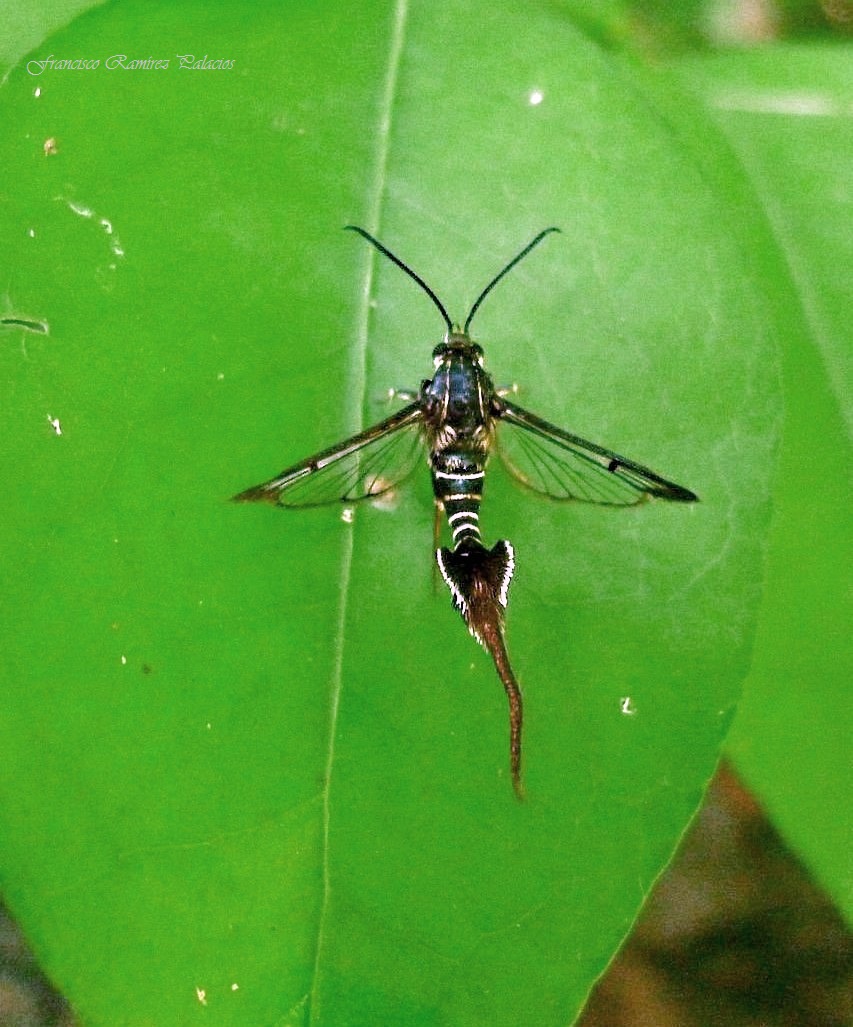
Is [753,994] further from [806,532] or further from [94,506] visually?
[94,506]

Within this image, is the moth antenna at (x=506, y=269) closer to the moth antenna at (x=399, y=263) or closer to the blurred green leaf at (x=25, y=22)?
the moth antenna at (x=399, y=263)

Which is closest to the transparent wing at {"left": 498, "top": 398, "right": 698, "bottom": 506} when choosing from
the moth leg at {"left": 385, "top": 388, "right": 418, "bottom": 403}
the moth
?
the moth

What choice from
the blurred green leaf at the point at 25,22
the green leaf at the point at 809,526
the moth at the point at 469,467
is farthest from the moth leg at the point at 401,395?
the blurred green leaf at the point at 25,22

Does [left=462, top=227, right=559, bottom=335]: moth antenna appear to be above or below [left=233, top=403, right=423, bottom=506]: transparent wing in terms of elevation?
above

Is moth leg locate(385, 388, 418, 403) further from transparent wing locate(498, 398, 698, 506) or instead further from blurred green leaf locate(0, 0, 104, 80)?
blurred green leaf locate(0, 0, 104, 80)

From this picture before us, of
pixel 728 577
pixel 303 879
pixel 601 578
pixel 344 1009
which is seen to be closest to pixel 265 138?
pixel 601 578

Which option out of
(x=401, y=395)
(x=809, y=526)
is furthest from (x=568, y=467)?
(x=809, y=526)
